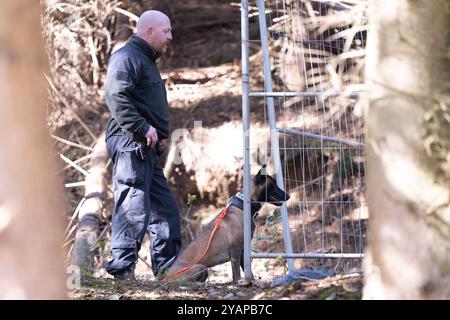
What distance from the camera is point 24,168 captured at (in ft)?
11.0

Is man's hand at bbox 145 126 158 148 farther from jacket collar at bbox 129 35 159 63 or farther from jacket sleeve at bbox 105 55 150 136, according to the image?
jacket collar at bbox 129 35 159 63

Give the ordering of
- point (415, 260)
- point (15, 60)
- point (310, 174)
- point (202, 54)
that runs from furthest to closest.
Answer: point (202, 54)
point (310, 174)
point (415, 260)
point (15, 60)

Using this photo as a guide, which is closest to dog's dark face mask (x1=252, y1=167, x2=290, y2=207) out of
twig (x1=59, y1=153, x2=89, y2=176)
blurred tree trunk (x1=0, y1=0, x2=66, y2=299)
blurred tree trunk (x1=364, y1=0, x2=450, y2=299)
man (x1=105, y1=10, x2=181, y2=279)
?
man (x1=105, y1=10, x2=181, y2=279)

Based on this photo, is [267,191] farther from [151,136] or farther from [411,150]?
[411,150]

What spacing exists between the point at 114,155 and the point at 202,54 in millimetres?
5702

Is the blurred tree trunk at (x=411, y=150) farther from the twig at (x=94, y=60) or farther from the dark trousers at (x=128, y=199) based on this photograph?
the twig at (x=94, y=60)

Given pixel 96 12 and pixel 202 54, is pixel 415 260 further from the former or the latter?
pixel 202 54

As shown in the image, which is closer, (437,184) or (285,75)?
(437,184)

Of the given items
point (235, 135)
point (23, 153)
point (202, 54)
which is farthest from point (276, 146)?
point (202, 54)

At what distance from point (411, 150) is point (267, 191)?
3121mm

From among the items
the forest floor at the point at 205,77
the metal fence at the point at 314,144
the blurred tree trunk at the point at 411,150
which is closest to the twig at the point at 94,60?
the forest floor at the point at 205,77

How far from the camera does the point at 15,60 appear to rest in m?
3.36

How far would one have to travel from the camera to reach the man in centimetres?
684

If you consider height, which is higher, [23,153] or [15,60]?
[15,60]
